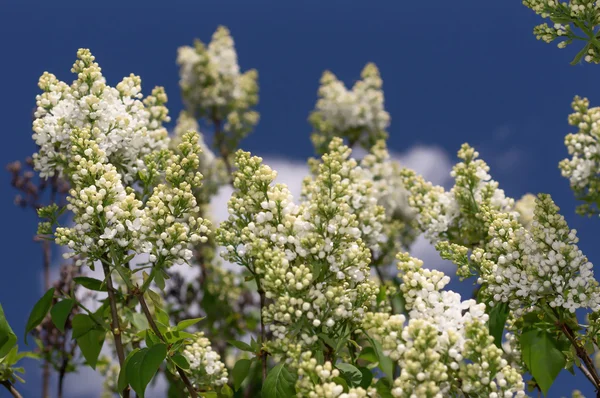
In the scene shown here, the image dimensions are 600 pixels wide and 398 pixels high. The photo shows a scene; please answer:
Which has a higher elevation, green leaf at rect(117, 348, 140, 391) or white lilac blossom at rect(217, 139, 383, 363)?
white lilac blossom at rect(217, 139, 383, 363)

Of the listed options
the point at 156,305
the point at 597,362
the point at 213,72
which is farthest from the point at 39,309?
the point at 213,72

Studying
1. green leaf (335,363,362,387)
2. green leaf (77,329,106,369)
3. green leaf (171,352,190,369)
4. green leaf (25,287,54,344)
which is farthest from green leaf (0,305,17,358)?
green leaf (335,363,362,387)

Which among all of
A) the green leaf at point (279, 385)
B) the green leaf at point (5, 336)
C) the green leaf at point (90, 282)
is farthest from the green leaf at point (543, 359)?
the green leaf at point (5, 336)

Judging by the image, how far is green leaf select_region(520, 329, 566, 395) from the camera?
353 cm

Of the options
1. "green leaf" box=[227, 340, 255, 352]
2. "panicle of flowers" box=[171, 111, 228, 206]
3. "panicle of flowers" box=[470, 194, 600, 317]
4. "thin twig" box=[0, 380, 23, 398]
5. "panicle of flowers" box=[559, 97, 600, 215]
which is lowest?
"thin twig" box=[0, 380, 23, 398]

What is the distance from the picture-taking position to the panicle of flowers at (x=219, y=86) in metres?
11.9

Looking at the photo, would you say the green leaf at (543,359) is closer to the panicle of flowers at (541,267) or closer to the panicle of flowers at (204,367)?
the panicle of flowers at (541,267)

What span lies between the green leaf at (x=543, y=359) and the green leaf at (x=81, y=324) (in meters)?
2.78

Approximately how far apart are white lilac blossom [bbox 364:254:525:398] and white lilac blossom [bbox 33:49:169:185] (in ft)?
8.73

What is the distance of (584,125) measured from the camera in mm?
6363

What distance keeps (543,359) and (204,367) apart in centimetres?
268

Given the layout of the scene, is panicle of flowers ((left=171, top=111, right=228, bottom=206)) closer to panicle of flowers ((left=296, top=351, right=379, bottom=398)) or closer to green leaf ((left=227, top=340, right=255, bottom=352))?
green leaf ((left=227, top=340, right=255, bottom=352))

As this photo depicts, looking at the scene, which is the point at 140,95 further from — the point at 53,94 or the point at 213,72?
the point at 213,72

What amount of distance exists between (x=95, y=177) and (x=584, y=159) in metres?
4.68
